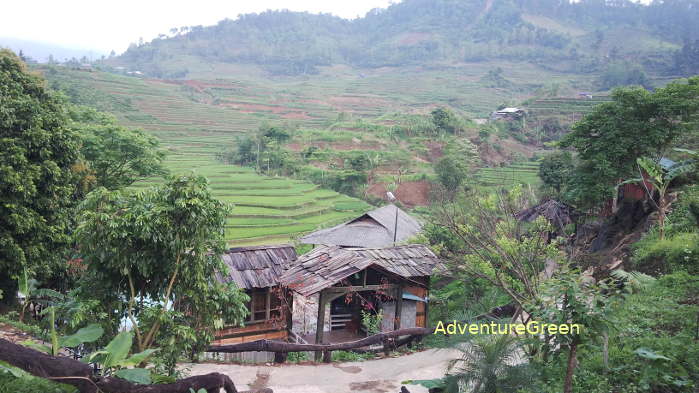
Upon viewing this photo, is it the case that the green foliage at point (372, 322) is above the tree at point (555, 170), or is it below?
below

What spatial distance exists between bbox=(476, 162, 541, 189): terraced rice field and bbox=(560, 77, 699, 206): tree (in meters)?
14.9

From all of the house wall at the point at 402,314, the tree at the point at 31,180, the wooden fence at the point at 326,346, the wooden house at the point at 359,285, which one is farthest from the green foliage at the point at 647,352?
the tree at the point at 31,180

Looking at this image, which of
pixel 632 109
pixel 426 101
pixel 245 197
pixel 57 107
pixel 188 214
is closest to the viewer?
pixel 188 214

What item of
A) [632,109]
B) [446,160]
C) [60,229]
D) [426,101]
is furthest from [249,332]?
[426,101]

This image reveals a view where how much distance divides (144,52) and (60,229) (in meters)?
106

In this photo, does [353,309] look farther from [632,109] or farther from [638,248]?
[632,109]

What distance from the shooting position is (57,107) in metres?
12.1

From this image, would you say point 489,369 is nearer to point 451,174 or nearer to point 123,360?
point 123,360

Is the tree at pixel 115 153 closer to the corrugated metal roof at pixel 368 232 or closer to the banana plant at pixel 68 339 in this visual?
the corrugated metal roof at pixel 368 232

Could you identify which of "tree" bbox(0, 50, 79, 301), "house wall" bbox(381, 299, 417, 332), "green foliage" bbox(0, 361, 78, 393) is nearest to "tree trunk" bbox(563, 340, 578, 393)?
"green foliage" bbox(0, 361, 78, 393)

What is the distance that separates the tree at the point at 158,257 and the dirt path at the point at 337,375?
168 centimetres

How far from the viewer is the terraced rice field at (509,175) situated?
3277cm

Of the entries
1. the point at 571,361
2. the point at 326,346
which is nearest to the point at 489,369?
the point at 571,361

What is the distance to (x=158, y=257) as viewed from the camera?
6.00m
